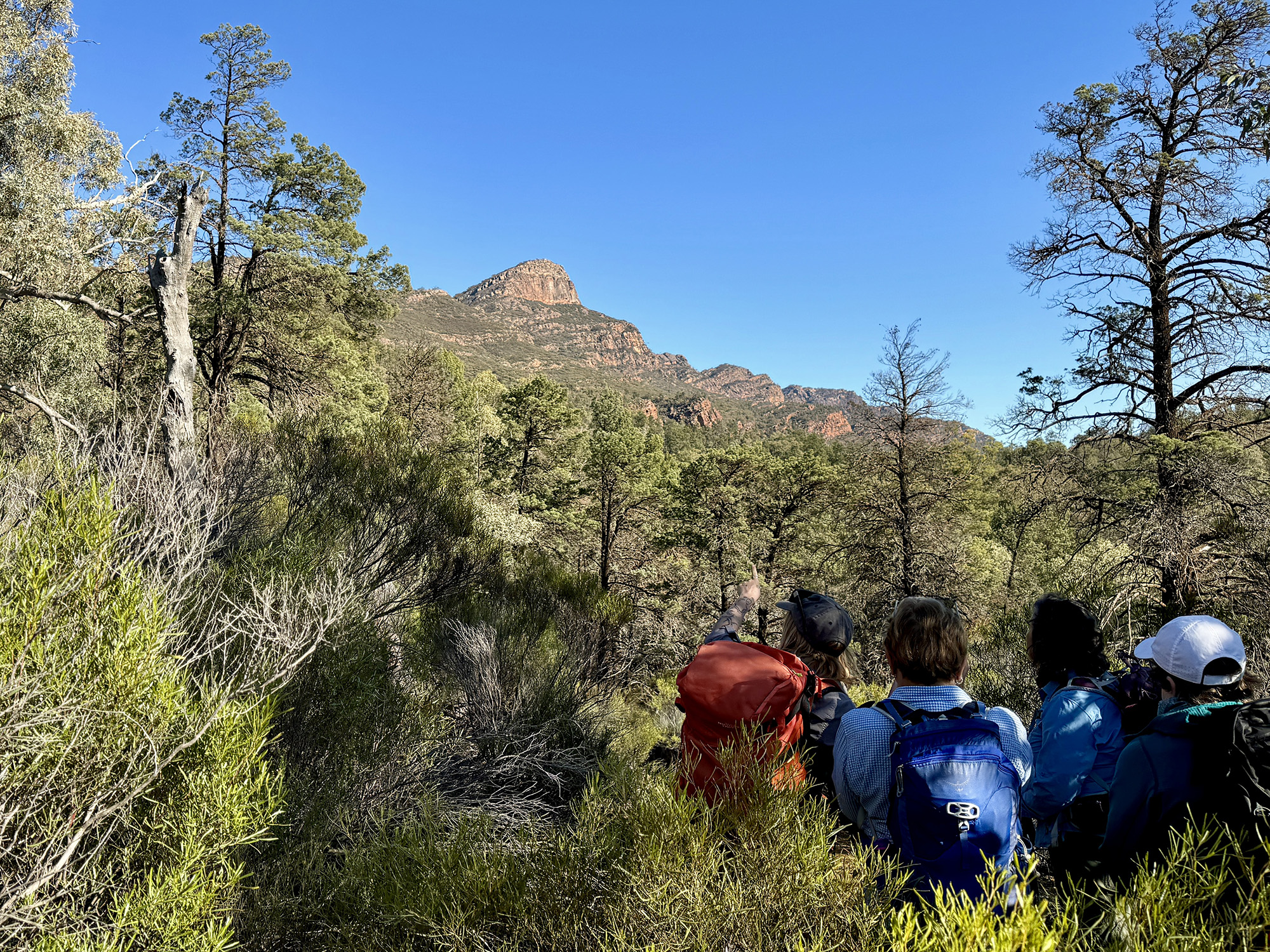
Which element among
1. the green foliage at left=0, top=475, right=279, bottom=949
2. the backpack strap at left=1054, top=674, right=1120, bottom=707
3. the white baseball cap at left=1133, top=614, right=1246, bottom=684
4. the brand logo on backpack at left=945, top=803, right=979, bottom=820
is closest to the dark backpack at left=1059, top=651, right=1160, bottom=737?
the backpack strap at left=1054, top=674, right=1120, bottom=707

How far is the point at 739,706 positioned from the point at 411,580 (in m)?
6.83

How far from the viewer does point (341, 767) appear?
387cm

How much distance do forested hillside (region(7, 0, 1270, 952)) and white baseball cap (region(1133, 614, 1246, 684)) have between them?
22.0 inches

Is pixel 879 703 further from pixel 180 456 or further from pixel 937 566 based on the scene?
pixel 937 566

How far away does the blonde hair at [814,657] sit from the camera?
2324 millimetres

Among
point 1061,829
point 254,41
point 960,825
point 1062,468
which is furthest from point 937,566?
point 254,41

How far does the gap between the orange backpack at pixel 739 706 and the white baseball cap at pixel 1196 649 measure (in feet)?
3.88

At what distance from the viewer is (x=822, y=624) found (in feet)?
7.57

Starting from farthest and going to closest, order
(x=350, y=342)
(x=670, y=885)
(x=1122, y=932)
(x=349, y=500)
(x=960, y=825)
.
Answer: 1. (x=350, y=342)
2. (x=349, y=500)
3. (x=670, y=885)
4. (x=960, y=825)
5. (x=1122, y=932)

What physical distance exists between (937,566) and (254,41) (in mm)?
17558

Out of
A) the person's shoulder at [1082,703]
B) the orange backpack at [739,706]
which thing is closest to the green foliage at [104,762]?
the orange backpack at [739,706]

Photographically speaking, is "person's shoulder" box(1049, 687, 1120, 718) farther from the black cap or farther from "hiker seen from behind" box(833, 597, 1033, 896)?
the black cap

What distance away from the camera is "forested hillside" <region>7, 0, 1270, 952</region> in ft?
6.07

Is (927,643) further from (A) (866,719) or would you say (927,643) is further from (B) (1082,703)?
(B) (1082,703)
